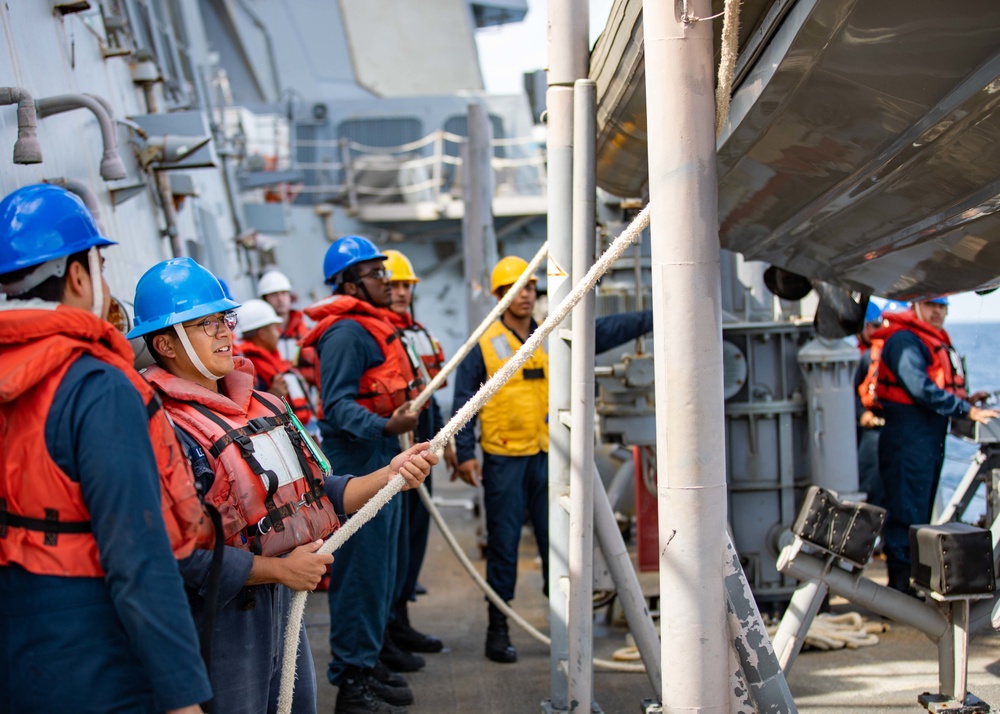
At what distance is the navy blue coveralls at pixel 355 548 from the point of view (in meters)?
4.37

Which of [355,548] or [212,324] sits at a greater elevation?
[212,324]

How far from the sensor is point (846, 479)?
17.8 feet

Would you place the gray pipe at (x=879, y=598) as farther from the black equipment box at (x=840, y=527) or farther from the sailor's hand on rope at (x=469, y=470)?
the sailor's hand on rope at (x=469, y=470)

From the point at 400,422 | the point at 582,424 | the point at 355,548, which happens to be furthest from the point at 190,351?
the point at 355,548

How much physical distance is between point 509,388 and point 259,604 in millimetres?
2765

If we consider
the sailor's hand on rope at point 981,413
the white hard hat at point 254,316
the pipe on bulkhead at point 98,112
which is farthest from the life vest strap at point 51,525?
the sailor's hand on rope at point 981,413

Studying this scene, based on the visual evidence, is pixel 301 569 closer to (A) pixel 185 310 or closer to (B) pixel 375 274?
(A) pixel 185 310

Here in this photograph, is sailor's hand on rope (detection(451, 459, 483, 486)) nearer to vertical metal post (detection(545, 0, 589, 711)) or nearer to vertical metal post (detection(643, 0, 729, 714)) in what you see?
vertical metal post (detection(545, 0, 589, 711))

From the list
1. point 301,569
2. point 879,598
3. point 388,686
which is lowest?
point 388,686

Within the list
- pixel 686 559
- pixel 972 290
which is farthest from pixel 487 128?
pixel 686 559

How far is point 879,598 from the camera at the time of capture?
151 inches

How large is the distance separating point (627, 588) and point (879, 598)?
3.13ft

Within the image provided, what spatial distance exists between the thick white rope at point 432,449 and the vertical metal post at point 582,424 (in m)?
0.64

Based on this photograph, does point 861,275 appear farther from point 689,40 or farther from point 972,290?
point 689,40
